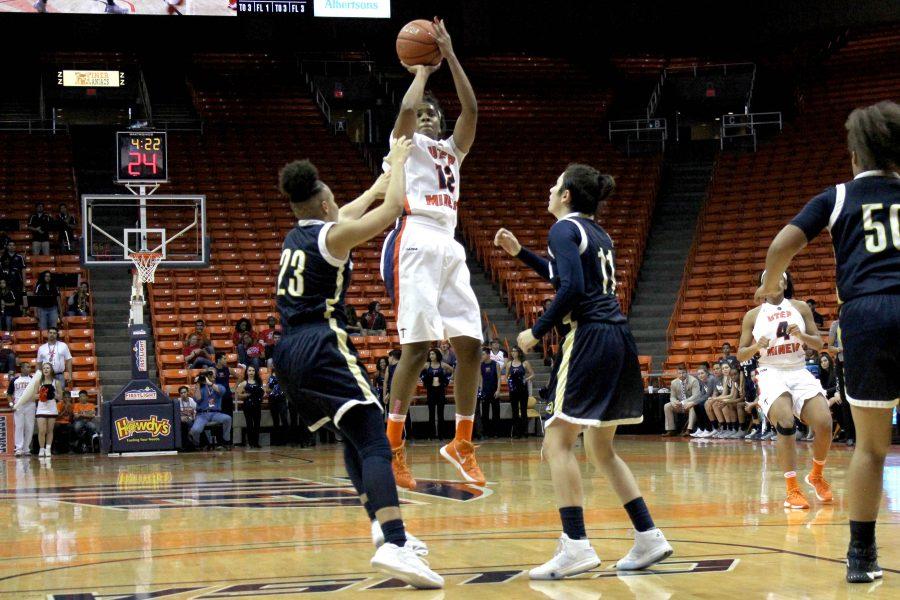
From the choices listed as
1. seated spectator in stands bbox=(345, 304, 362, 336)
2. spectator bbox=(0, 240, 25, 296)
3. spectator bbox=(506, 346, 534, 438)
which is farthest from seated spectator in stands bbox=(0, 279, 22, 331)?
spectator bbox=(506, 346, 534, 438)

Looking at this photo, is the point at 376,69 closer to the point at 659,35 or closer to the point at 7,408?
the point at 659,35

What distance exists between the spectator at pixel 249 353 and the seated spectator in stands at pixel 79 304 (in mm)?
3666

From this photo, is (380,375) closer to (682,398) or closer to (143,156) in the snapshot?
(143,156)

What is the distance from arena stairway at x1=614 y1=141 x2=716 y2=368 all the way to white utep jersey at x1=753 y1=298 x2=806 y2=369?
44.4 ft

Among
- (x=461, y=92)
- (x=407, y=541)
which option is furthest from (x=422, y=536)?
(x=461, y=92)

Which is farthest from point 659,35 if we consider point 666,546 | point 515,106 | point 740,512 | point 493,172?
point 666,546

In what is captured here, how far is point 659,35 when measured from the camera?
29500 mm

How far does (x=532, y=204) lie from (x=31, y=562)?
2087cm

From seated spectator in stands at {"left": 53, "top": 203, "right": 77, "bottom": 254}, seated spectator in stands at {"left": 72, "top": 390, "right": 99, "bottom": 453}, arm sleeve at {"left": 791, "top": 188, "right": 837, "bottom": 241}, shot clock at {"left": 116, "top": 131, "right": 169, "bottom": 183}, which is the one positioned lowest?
seated spectator in stands at {"left": 72, "top": 390, "right": 99, "bottom": 453}

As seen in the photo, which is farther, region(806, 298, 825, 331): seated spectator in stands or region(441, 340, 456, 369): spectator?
region(441, 340, 456, 369): spectator

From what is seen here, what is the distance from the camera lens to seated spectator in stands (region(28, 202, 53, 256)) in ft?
72.6

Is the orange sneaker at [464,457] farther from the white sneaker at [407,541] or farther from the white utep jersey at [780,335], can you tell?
the white utep jersey at [780,335]

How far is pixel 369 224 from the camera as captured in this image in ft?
15.4

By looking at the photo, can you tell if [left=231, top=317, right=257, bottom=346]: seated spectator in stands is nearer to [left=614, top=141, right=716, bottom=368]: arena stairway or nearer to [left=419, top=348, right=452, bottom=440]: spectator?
[left=419, top=348, right=452, bottom=440]: spectator
